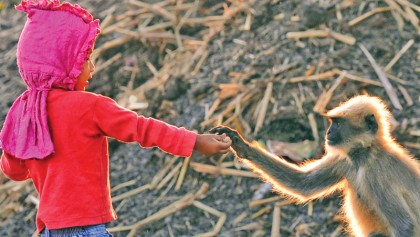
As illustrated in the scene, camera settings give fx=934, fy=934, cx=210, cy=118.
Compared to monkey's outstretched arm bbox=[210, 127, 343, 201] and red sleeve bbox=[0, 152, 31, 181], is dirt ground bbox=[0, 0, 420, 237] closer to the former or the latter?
monkey's outstretched arm bbox=[210, 127, 343, 201]

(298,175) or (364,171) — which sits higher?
(364,171)

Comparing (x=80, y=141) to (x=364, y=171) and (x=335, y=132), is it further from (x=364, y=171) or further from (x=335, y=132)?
(x=364, y=171)

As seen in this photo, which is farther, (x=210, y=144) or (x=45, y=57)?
(x=210, y=144)

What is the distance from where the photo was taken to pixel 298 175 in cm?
586

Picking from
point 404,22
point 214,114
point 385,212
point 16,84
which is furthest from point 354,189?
point 16,84

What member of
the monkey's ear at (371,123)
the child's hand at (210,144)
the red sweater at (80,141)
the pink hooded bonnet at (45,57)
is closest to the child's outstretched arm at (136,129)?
the red sweater at (80,141)

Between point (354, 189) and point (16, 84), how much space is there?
3973 millimetres

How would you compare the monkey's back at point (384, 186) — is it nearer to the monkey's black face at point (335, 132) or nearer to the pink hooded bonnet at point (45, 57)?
the monkey's black face at point (335, 132)

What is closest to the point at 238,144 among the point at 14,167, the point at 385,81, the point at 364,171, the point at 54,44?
the point at 364,171

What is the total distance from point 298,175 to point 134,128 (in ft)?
5.84

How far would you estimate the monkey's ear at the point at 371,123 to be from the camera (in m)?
5.69

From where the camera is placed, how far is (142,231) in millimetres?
7133

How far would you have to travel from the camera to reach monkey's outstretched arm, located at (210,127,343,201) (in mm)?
5746

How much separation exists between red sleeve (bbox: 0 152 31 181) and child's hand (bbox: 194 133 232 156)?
0.88m
